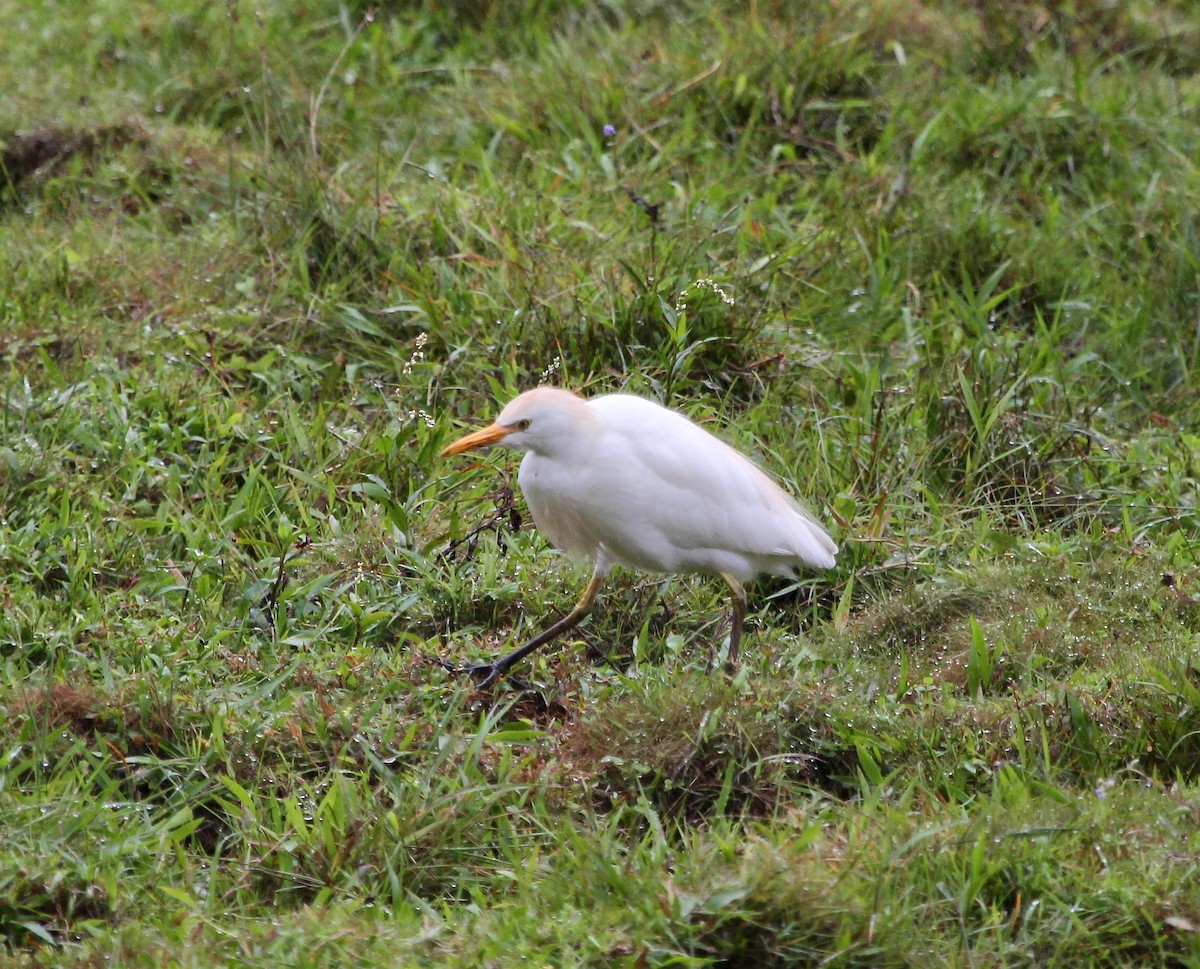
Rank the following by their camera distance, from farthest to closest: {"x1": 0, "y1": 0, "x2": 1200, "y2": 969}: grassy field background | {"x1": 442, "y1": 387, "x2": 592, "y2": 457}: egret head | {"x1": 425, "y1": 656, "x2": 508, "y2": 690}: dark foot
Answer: {"x1": 425, "y1": 656, "x2": 508, "y2": 690}: dark foot, {"x1": 442, "y1": 387, "x2": 592, "y2": 457}: egret head, {"x1": 0, "y1": 0, "x2": 1200, "y2": 969}: grassy field background

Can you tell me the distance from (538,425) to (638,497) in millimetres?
302

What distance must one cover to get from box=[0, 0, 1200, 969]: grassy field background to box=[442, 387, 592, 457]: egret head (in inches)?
22.8

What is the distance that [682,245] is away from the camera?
5.02 metres

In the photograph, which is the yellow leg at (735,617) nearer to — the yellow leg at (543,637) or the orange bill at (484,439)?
the yellow leg at (543,637)

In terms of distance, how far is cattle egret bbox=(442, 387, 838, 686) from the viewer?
3.58m

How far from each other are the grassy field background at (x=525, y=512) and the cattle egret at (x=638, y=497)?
0.24 meters

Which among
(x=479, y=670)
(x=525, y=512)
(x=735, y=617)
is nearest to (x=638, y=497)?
(x=735, y=617)

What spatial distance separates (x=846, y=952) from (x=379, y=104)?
14.6 ft

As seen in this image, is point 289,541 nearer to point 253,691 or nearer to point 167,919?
point 253,691

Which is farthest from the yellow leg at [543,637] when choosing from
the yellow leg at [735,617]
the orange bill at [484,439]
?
the orange bill at [484,439]

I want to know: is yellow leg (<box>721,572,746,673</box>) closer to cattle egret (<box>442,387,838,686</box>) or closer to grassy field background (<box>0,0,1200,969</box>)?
cattle egret (<box>442,387,838,686</box>)

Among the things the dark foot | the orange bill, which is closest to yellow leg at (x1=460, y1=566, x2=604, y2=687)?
the dark foot

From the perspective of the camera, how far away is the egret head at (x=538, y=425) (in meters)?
3.52

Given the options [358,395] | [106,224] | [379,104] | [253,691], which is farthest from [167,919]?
[379,104]
